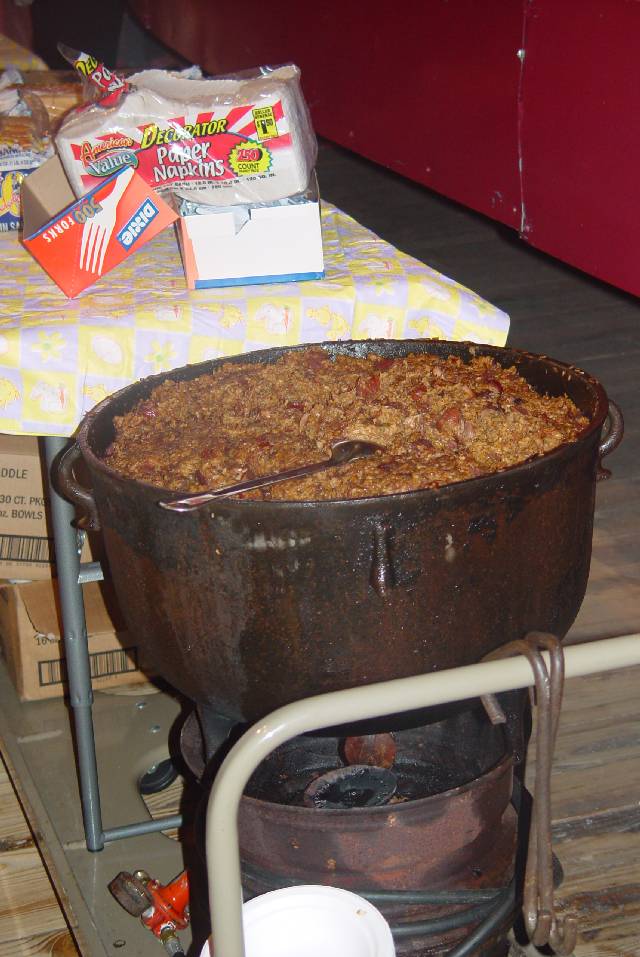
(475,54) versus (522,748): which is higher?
(475,54)

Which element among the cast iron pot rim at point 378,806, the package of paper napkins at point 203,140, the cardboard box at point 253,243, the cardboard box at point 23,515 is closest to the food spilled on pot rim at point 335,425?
the cardboard box at point 253,243

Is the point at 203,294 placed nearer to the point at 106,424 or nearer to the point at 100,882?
the point at 106,424

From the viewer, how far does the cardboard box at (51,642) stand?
222 cm

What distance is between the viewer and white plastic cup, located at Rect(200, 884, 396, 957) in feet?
3.61

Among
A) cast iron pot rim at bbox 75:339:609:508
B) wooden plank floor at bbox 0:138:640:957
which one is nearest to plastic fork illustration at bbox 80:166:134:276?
cast iron pot rim at bbox 75:339:609:508

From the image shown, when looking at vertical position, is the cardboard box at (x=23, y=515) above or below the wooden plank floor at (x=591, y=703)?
above

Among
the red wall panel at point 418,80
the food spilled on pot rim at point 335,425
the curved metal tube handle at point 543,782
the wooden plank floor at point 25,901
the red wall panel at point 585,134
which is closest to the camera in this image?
the curved metal tube handle at point 543,782

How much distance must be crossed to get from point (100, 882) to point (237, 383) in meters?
0.90

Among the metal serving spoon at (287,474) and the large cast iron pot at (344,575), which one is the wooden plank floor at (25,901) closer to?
the large cast iron pot at (344,575)

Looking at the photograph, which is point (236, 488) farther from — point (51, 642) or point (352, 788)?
point (51, 642)

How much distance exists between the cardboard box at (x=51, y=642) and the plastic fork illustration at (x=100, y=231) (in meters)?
0.83

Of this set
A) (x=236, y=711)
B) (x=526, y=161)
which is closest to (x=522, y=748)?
(x=236, y=711)

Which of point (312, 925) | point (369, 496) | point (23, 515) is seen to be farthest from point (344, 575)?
point (23, 515)

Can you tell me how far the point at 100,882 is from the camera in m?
1.82
